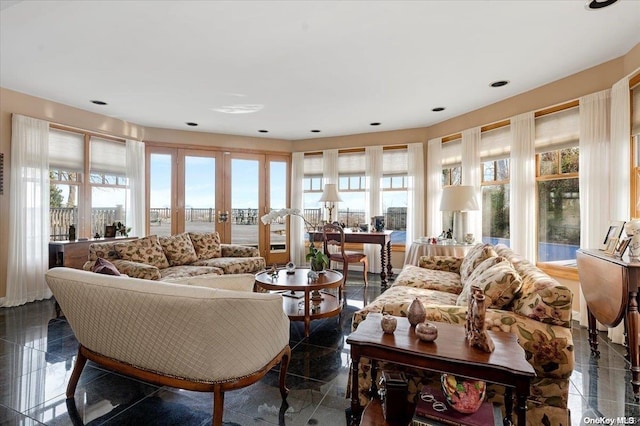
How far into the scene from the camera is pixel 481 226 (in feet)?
15.5

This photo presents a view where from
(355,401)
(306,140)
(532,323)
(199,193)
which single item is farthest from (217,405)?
(306,140)

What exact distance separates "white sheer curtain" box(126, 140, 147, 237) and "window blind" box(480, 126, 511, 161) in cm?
558

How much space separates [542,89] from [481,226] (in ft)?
6.39

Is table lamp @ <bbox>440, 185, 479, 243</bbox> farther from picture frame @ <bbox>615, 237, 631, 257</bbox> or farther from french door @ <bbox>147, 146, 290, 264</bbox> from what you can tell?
french door @ <bbox>147, 146, 290, 264</bbox>

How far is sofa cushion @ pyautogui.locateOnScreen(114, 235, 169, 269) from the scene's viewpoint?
3803 millimetres

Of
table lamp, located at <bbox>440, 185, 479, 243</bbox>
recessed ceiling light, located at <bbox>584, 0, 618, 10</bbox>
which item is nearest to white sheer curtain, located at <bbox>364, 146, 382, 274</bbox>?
table lamp, located at <bbox>440, 185, 479, 243</bbox>

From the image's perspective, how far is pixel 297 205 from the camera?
6637 mm

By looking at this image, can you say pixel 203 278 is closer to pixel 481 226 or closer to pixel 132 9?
pixel 132 9

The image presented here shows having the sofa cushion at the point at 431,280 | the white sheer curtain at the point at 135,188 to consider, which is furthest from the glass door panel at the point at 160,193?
the sofa cushion at the point at 431,280

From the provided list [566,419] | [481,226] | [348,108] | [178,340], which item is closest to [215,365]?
[178,340]

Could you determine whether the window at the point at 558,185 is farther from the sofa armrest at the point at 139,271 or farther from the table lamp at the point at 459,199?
the sofa armrest at the point at 139,271

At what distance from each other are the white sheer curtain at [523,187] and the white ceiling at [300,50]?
0.49m

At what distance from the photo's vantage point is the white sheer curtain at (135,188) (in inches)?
210

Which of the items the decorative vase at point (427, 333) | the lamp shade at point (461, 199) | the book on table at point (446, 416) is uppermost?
the lamp shade at point (461, 199)
